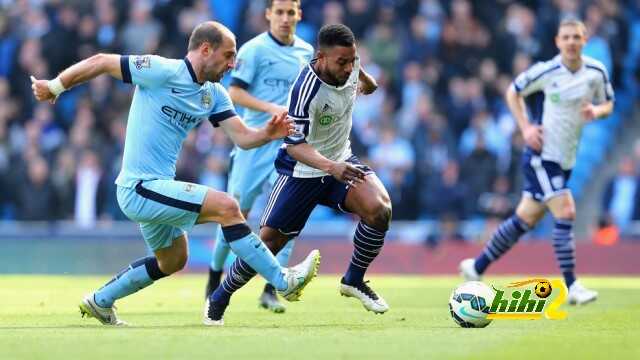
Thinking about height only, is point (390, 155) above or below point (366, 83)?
below

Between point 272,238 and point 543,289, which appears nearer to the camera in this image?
point 543,289

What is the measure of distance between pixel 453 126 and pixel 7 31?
828 centimetres

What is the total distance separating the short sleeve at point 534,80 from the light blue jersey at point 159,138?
A: 5026 millimetres

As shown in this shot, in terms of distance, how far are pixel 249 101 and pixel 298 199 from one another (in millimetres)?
1882

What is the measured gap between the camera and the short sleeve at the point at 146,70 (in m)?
9.77

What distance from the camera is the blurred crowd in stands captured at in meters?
21.2

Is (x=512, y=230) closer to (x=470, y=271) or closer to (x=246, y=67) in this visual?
(x=470, y=271)

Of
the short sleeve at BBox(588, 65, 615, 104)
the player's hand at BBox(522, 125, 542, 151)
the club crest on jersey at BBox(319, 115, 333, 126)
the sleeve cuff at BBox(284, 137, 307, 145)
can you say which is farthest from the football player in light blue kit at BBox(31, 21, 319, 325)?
the short sleeve at BBox(588, 65, 615, 104)

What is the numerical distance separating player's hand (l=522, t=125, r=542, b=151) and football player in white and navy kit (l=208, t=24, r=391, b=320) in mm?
3522

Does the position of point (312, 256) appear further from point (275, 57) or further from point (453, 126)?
point (453, 126)

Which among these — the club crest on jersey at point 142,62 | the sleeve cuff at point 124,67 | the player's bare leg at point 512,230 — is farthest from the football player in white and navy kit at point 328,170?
the player's bare leg at point 512,230

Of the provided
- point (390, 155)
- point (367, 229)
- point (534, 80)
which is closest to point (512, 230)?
point (534, 80)

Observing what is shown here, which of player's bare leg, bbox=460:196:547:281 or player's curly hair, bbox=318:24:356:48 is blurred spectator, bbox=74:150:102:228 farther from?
player's curly hair, bbox=318:24:356:48

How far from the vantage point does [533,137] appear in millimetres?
14102
